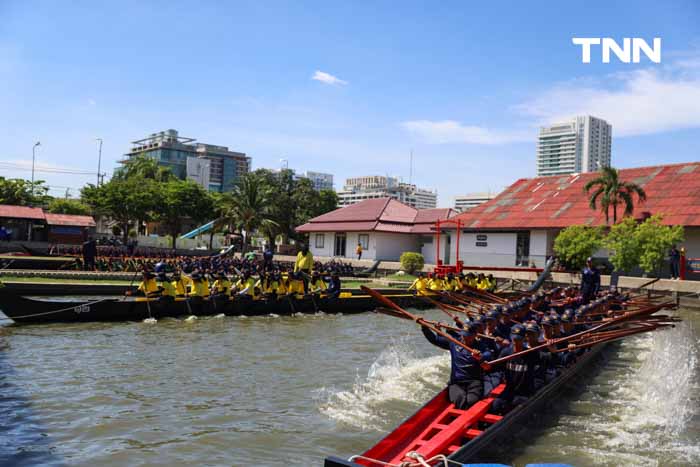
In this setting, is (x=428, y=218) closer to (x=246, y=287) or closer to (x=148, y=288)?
(x=246, y=287)

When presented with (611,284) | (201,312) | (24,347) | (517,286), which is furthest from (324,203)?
(24,347)

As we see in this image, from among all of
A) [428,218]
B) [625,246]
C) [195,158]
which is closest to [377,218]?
[428,218]

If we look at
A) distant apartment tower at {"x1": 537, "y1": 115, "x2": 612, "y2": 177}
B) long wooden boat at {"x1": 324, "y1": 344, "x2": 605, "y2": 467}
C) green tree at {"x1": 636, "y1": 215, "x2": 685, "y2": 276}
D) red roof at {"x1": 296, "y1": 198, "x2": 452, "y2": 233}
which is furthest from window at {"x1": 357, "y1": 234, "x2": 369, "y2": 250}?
distant apartment tower at {"x1": 537, "y1": 115, "x2": 612, "y2": 177}

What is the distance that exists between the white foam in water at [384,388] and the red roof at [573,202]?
1902 cm

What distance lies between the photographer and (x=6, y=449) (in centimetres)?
662

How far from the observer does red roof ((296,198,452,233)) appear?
36875 millimetres

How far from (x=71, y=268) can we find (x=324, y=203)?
2743cm

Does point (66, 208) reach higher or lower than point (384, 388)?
higher

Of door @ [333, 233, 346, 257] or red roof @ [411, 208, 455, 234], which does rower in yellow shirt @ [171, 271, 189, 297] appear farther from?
door @ [333, 233, 346, 257]

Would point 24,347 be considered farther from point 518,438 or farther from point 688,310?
point 688,310

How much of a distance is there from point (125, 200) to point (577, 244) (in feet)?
108

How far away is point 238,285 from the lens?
1734 cm

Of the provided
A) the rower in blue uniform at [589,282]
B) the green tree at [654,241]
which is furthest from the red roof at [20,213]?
the green tree at [654,241]

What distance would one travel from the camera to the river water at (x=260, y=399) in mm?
6996
